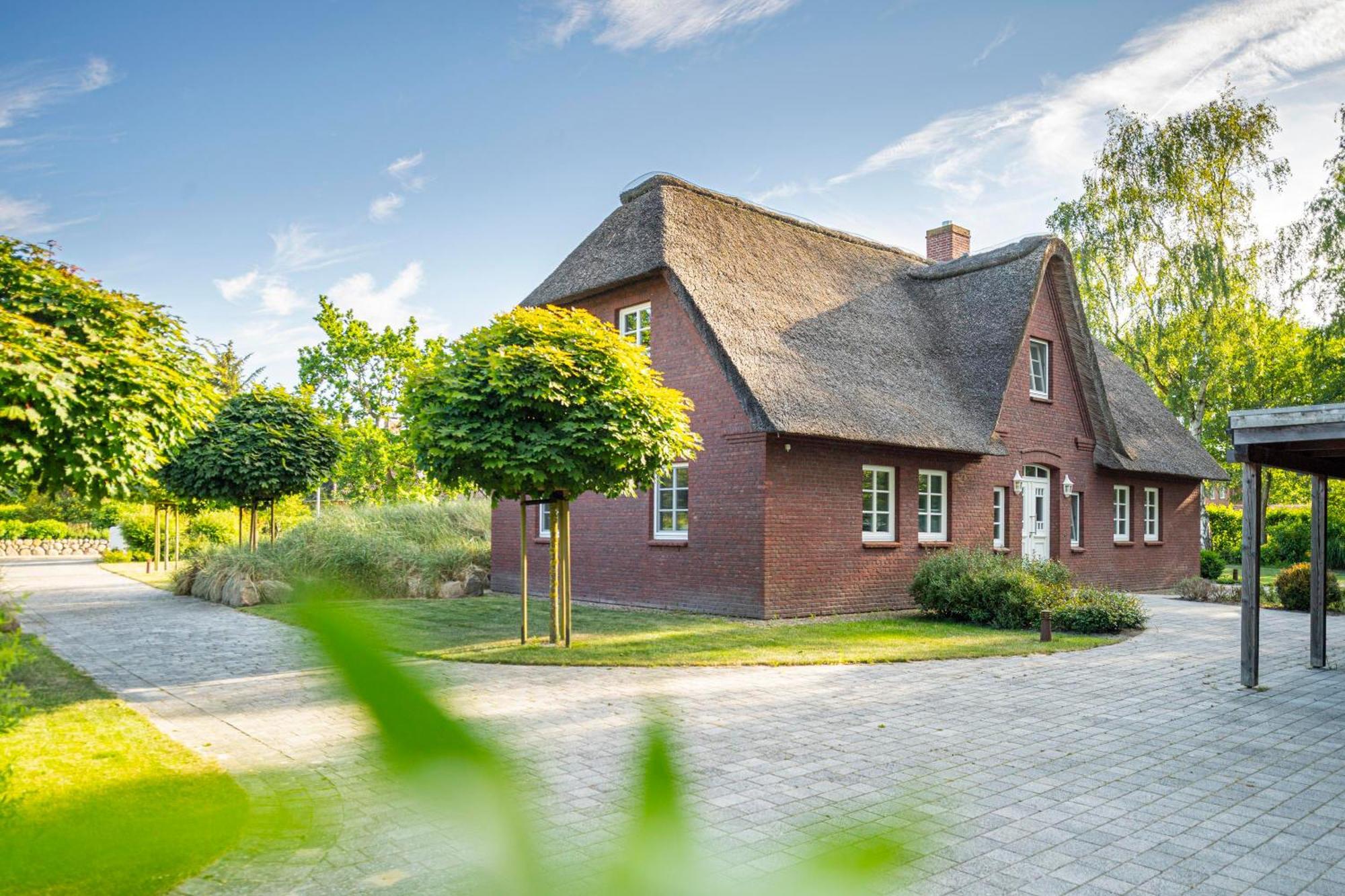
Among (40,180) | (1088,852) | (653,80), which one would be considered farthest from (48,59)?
(1088,852)

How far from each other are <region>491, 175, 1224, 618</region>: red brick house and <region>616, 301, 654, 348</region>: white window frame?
1.8 inches

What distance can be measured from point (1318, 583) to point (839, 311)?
9.05 m

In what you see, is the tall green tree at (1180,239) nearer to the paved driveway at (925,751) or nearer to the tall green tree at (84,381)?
the paved driveway at (925,751)

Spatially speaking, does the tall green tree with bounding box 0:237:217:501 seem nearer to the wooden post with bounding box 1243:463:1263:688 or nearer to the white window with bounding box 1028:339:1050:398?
the wooden post with bounding box 1243:463:1263:688

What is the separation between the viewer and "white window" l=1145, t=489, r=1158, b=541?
22.5m

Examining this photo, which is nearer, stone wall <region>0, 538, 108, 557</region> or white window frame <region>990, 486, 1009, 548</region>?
white window frame <region>990, 486, 1009, 548</region>

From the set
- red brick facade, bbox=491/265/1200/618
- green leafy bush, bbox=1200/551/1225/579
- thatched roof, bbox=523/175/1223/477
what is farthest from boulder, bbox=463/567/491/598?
green leafy bush, bbox=1200/551/1225/579

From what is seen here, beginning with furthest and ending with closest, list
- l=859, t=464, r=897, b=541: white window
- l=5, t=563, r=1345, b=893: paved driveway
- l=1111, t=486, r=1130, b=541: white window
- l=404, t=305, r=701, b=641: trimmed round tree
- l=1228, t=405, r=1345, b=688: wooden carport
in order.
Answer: l=1111, t=486, r=1130, b=541: white window < l=859, t=464, r=897, b=541: white window < l=404, t=305, r=701, b=641: trimmed round tree < l=1228, t=405, r=1345, b=688: wooden carport < l=5, t=563, r=1345, b=893: paved driveway

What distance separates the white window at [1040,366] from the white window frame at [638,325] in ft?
27.7

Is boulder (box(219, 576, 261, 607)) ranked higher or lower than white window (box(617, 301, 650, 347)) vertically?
lower

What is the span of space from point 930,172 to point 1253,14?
49.5ft

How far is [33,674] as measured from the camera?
360 inches

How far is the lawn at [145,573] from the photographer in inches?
795

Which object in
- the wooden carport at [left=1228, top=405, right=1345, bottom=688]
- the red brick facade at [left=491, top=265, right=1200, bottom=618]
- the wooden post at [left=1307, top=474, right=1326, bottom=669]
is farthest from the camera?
the red brick facade at [left=491, top=265, right=1200, bottom=618]
